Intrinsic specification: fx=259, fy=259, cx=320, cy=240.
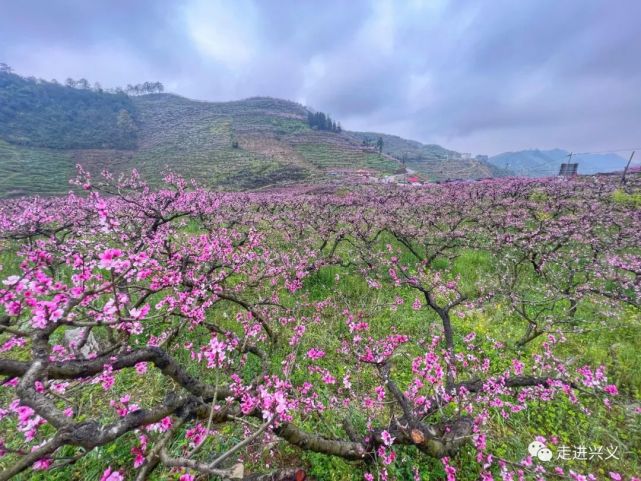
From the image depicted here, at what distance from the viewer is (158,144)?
83500mm

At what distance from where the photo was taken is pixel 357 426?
421cm

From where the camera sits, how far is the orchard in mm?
2355

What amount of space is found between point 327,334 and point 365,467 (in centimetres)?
311

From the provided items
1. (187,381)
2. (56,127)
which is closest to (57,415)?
(187,381)

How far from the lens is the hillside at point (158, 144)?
5562cm

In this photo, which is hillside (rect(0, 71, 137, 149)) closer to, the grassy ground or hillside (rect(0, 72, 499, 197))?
hillside (rect(0, 72, 499, 197))

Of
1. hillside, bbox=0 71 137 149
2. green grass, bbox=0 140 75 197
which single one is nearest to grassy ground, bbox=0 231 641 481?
green grass, bbox=0 140 75 197

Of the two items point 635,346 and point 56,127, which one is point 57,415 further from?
point 56,127

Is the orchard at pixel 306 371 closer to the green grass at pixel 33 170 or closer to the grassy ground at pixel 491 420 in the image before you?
the grassy ground at pixel 491 420

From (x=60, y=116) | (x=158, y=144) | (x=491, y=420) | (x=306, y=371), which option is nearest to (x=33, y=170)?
(x=158, y=144)

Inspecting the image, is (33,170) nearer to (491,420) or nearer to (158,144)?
(158,144)

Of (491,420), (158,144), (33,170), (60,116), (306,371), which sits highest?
(60,116)

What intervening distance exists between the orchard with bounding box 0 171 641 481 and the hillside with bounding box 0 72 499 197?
1793 inches

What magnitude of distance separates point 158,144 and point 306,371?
99.6 metres
